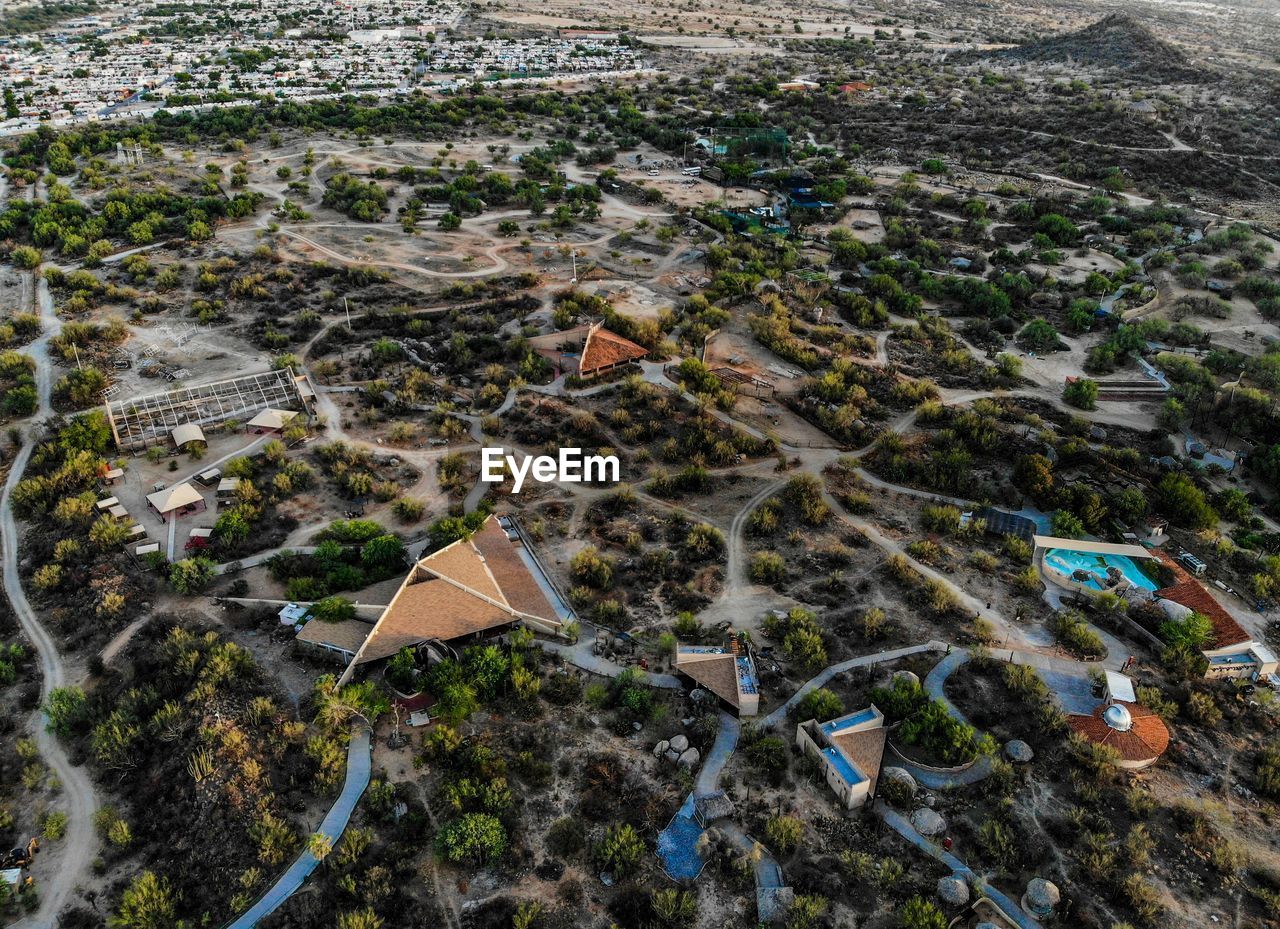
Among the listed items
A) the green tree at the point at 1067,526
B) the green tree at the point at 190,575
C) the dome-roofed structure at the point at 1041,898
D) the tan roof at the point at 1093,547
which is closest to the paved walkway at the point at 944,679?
the dome-roofed structure at the point at 1041,898

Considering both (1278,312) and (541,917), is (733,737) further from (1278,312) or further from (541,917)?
(1278,312)

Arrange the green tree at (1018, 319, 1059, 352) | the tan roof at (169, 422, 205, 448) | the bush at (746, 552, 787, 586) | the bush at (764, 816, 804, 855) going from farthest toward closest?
the green tree at (1018, 319, 1059, 352)
the tan roof at (169, 422, 205, 448)
the bush at (746, 552, 787, 586)
the bush at (764, 816, 804, 855)

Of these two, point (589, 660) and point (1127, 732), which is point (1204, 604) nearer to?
point (1127, 732)

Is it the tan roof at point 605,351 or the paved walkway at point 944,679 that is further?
the tan roof at point 605,351

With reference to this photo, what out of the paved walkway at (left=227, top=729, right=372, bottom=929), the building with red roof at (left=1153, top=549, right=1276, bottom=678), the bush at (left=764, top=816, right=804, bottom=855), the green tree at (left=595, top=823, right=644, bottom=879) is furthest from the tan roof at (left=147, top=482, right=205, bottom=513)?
the building with red roof at (left=1153, top=549, right=1276, bottom=678)

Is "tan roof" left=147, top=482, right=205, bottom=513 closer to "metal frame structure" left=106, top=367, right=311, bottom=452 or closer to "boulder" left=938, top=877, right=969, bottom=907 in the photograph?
"metal frame structure" left=106, top=367, right=311, bottom=452

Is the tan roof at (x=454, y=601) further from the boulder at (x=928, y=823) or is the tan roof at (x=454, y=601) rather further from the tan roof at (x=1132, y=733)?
the tan roof at (x=1132, y=733)
